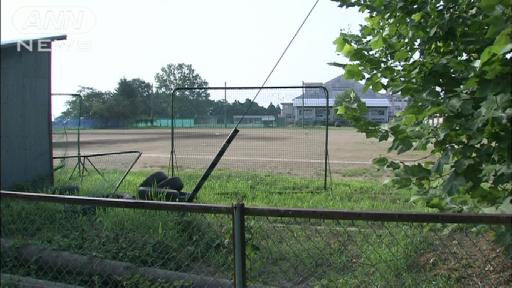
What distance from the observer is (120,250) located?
16.8 ft

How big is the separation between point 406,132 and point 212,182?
7.51 m

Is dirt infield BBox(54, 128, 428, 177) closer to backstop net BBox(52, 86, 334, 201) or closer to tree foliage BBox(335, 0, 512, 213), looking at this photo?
backstop net BBox(52, 86, 334, 201)

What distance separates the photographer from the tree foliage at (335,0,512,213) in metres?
2.20

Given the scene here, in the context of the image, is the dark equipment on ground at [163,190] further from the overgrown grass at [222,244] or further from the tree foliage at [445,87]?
the tree foliage at [445,87]

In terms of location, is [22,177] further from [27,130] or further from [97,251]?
[97,251]

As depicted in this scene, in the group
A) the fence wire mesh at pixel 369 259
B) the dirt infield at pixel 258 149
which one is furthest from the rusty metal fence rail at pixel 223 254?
the dirt infield at pixel 258 149

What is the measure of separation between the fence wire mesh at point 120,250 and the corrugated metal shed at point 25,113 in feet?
11.8

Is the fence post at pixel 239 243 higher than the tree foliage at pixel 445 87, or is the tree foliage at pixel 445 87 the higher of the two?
the tree foliage at pixel 445 87

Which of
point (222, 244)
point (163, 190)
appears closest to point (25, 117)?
point (163, 190)

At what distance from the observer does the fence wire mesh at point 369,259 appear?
167 inches

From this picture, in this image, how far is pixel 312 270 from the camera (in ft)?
15.0

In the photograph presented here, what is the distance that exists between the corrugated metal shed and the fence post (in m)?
7.70

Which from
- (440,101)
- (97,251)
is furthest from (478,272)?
(97,251)

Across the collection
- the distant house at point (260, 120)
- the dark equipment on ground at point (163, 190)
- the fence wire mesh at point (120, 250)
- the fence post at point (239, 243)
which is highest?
the distant house at point (260, 120)
